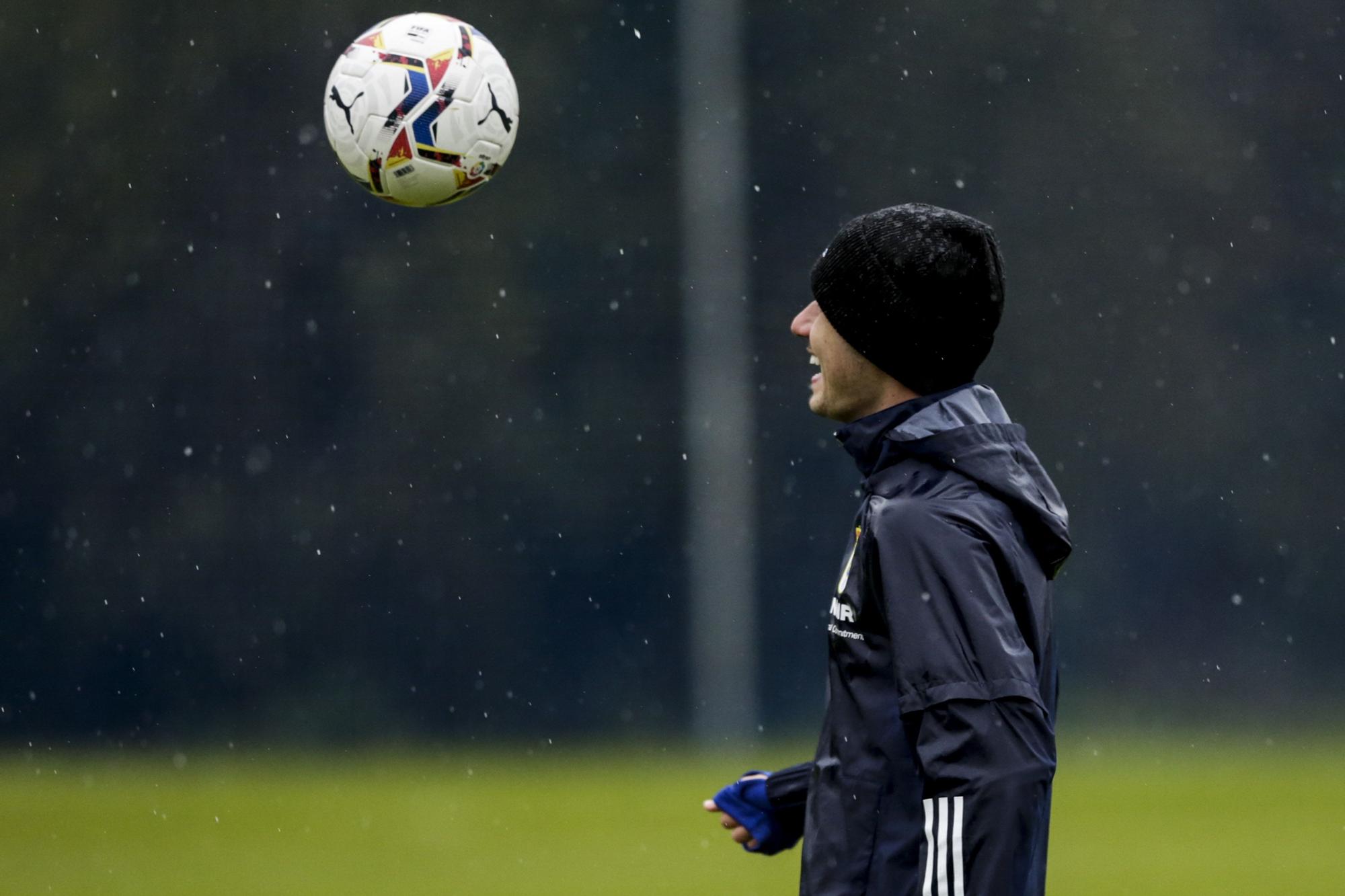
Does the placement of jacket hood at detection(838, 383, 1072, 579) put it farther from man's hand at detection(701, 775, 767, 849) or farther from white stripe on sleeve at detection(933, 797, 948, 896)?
man's hand at detection(701, 775, 767, 849)

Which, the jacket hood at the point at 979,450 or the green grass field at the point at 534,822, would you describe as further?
the green grass field at the point at 534,822

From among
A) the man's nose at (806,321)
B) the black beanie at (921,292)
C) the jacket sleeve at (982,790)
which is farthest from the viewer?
the man's nose at (806,321)

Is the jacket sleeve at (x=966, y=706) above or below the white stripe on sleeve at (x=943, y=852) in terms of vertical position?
above

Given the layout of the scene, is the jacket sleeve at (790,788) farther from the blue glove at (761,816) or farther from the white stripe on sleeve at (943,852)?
the white stripe on sleeve at (943,852)

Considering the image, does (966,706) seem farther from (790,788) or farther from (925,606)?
(790,788)

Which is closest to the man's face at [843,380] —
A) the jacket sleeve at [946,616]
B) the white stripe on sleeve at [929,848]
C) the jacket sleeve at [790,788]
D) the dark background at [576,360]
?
the jacket sleeve at [946,616]

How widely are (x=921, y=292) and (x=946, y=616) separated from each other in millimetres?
522

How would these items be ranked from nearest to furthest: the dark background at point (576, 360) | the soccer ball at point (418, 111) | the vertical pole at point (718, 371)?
the soccer ball at point (418, 111)
the dark background at point (576, 360)
the vertical pole at point (718, 371)

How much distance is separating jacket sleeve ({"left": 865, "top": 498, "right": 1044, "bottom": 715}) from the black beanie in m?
0.32

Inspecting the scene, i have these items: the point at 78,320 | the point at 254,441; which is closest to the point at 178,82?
the point at 78,320

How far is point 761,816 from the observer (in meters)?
2.77

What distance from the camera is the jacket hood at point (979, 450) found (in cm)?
238

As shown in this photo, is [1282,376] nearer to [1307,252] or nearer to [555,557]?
[1307,252]

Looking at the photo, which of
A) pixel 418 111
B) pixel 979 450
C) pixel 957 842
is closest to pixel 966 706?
pixel 957 842
